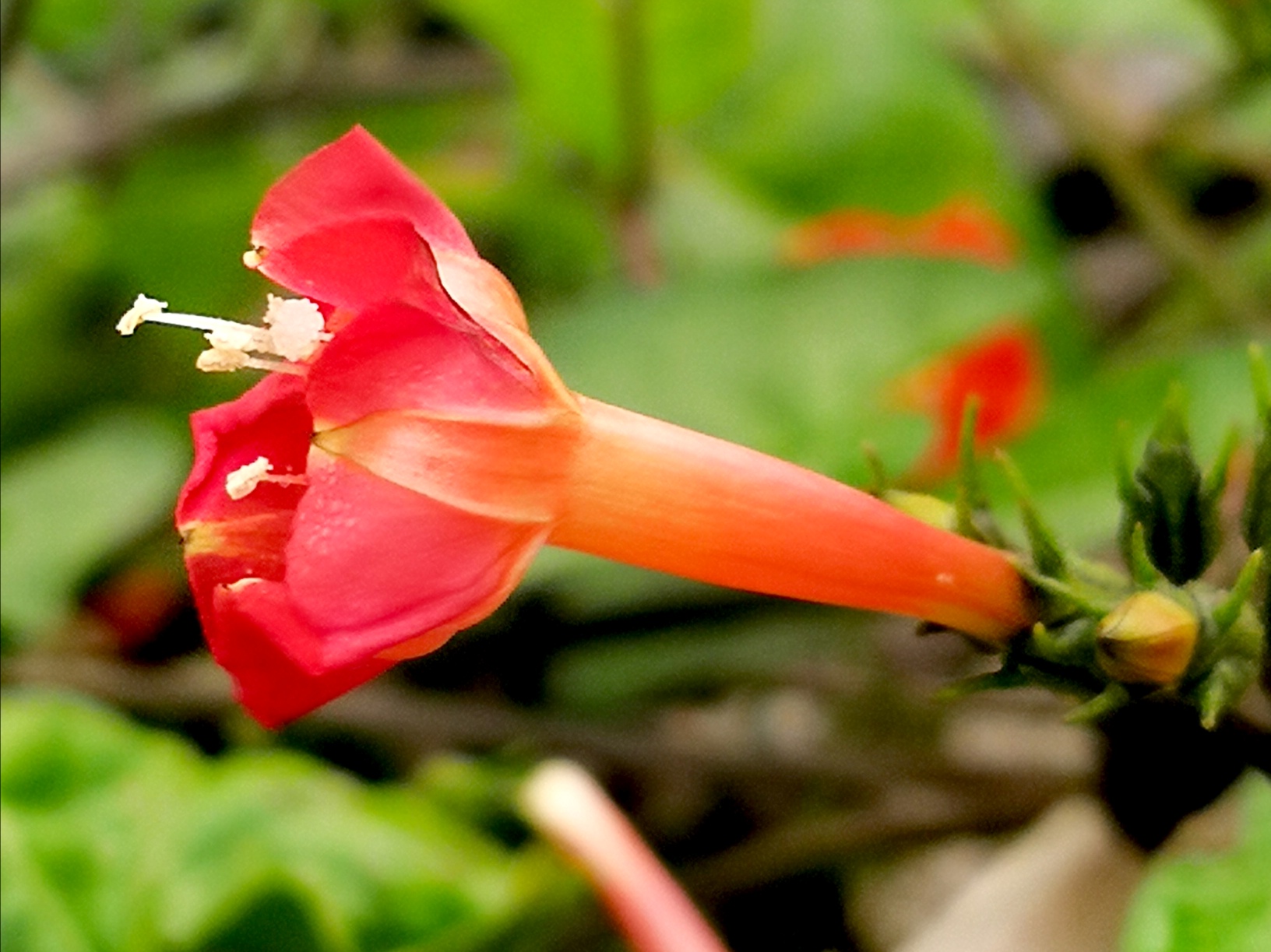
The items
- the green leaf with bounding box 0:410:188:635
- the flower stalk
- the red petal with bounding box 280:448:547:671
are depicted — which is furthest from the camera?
the green leaf with bounding box 0:410:188:635

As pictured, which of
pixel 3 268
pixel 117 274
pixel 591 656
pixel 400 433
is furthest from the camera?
pixel 3 268

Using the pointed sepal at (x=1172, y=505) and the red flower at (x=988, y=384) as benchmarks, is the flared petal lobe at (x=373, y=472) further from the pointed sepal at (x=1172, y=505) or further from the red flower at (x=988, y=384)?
the red flower at (x=988, y=384)

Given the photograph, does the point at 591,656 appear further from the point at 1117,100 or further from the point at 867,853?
the point at 1117,100

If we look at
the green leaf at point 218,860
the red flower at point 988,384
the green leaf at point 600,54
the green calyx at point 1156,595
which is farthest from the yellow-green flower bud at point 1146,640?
the green leaf at point 600,54

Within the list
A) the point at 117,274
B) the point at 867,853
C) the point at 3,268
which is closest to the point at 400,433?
the point at 867,853

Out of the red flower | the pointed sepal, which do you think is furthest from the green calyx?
the red flower

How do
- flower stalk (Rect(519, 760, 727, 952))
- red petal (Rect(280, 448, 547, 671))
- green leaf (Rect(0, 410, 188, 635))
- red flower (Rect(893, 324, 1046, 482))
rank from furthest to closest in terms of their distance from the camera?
red flower (Rect(893, 324, 1046, 482)), green leaf (Rect(0, 410, 188, 635)), flower stalk (Rect(519, 760, 727, 952)), red petal (Rect(280, 448, 547, 671))

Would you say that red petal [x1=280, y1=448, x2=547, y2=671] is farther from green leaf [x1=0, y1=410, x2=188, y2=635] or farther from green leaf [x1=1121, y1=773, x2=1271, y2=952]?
green leaf [x1=0, y1=410, x2=188, y2=635]
